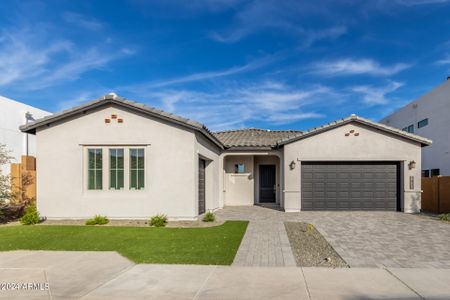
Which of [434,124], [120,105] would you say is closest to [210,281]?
[120,105]

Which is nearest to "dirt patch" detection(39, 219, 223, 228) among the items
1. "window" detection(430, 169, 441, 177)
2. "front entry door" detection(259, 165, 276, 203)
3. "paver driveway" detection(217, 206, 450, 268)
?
"paver driveway" detection(217, 206, 450, 268)

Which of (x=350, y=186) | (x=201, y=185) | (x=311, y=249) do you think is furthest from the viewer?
(x=350, y=186)

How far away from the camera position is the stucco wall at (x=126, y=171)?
41.7 feet

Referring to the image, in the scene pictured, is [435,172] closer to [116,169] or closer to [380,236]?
[380,236]

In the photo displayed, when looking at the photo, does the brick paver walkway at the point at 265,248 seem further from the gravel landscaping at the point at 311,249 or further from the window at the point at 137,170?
the window at the point at 137,170

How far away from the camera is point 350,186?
53.8ft

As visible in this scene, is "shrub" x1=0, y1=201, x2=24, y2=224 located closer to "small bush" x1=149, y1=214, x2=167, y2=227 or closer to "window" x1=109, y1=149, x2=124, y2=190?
"window" x1=109, y1=149, x2=124, y2=190

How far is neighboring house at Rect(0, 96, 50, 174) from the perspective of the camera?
1964cm

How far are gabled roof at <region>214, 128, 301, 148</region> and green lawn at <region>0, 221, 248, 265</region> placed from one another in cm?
731

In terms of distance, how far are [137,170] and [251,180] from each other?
8850mm

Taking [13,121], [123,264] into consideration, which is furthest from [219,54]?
[123,264]

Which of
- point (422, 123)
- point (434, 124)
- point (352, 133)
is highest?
point (422, 123)

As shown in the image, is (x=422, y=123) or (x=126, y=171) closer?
(x=126, y=171)

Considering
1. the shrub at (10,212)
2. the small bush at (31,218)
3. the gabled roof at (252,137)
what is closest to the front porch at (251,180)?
the gabled roof at (252,137)
